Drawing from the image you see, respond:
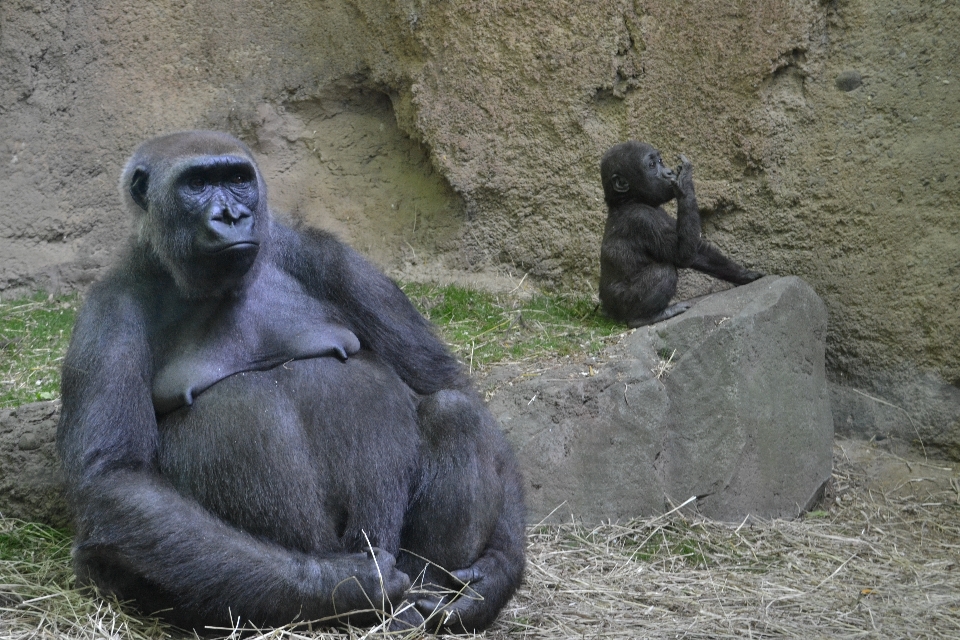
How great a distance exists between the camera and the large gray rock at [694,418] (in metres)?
4.61

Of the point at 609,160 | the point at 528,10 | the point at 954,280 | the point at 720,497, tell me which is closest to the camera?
the point at 720,497

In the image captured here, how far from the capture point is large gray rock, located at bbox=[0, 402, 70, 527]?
4.04 metres

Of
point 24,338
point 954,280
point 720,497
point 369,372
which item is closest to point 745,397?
point 720,497

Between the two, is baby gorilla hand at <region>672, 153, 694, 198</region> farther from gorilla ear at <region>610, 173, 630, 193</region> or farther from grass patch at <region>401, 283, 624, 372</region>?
grass patch at <region>401, 283, 624, 372</region>

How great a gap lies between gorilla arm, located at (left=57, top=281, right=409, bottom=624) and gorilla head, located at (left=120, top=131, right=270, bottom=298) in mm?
268

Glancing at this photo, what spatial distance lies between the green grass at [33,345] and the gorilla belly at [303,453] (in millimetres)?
1557

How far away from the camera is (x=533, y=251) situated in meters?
6.39

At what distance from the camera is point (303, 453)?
125 inches

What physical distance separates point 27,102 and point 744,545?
5.02 meters

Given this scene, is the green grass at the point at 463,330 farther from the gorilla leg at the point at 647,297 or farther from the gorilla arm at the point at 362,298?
the gorilla arm at the point at 362,298

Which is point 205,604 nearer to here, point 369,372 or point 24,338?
point 369,372

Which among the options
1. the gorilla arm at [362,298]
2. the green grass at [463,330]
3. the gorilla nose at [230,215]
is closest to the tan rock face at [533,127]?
the green grass at [463,330]

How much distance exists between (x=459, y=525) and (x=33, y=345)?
300 cm

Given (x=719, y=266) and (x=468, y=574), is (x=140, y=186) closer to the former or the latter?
(x=468, y=574)
